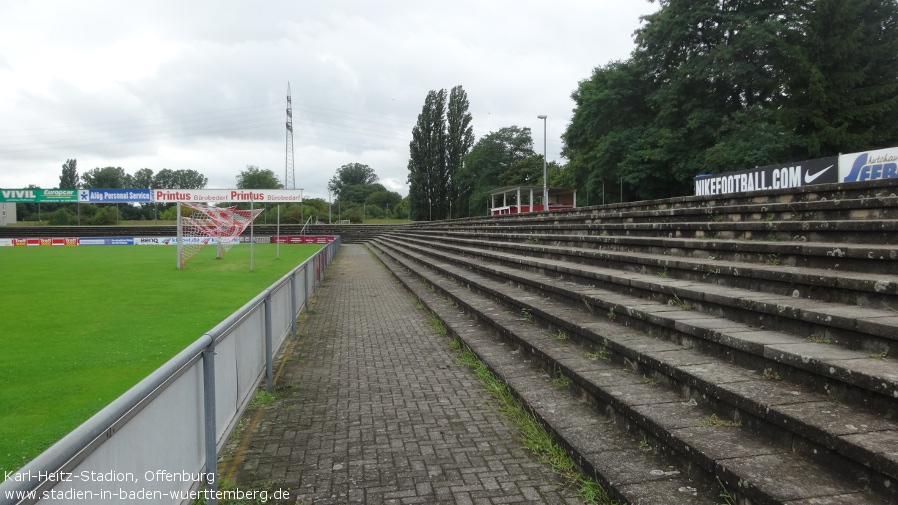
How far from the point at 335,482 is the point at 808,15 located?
105ft

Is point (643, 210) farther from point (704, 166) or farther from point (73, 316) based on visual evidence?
point (704, 166)

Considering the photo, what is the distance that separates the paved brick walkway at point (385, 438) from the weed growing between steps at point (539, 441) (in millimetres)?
80

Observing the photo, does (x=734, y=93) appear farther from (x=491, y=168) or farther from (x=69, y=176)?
(x=69, y=176)

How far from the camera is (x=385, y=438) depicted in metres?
3.96

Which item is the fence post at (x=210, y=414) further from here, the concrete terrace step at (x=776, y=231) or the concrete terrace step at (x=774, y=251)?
the concrete terrace step at (x=776, y=231)

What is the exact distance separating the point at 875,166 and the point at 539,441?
8.54m

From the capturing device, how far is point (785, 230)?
17.2 ft

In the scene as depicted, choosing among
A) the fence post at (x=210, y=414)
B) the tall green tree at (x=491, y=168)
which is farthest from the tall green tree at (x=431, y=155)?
the fence post at (x=210, y=414)

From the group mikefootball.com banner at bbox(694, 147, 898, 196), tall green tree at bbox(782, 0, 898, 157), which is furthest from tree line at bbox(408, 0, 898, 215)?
mikefootball.com banner at bbox(694, 147, 898, 196)

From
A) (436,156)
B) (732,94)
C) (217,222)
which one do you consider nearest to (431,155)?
(436,156)

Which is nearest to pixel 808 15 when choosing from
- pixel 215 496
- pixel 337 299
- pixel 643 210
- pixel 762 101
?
pixel 762 101

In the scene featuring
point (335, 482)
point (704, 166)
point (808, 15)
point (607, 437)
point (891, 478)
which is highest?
point (808, 15)

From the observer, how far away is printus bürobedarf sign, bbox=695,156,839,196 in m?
9.49

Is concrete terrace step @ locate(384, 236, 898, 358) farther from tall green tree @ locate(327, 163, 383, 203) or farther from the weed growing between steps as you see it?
tall green tree @ locate(327, 163, 383, 203)
